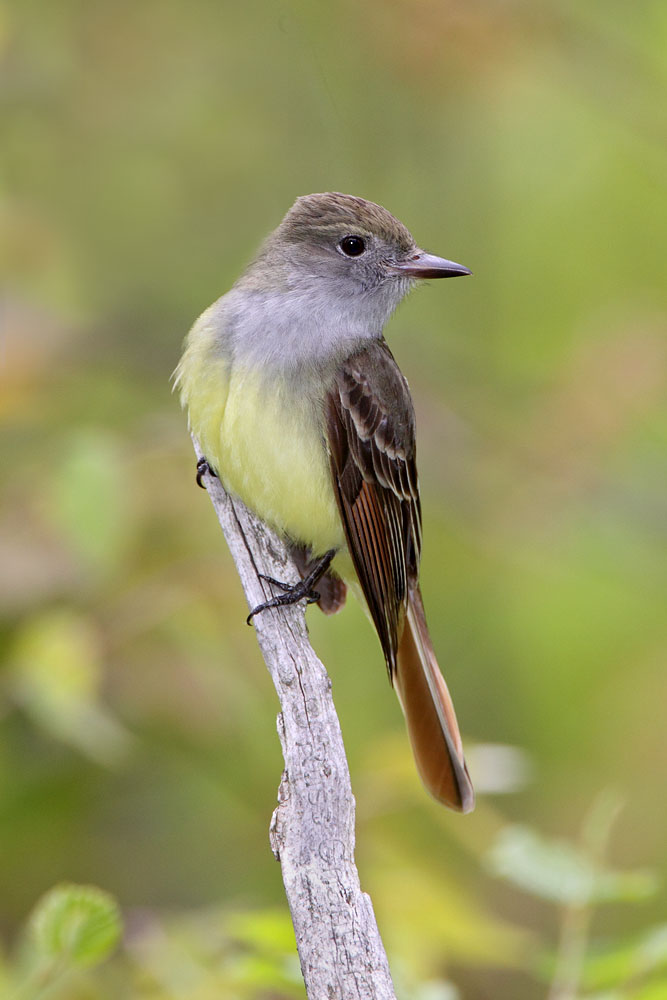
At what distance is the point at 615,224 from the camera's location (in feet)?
22.0

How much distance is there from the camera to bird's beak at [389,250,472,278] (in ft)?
12.1

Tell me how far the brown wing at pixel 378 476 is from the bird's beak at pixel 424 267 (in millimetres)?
243

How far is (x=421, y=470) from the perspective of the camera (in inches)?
181

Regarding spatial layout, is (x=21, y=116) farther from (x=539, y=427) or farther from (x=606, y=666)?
(x=606, y=666)

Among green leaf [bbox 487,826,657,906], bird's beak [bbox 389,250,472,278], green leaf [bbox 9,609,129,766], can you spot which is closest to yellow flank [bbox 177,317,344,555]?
green leaf [bbox 9,609,129,766]

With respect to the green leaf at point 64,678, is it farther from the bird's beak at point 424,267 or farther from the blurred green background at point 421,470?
the bird's beak at point 424,267

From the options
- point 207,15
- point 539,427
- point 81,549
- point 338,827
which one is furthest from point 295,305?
point 207,15

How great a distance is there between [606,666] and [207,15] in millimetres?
3823

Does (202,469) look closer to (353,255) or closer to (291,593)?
(291,593)

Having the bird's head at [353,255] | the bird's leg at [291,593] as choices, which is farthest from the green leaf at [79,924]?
the bird's head at [353,255]

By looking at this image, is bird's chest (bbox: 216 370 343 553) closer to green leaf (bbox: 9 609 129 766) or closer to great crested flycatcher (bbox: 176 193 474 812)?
great crested flycatcher (bbox: 176 193 474 812)

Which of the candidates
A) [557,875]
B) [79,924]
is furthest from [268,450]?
[79,924]

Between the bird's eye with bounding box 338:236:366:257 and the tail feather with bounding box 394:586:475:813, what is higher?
the bird's eye with bounding box 338:236:366:257

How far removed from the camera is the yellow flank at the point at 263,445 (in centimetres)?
315
